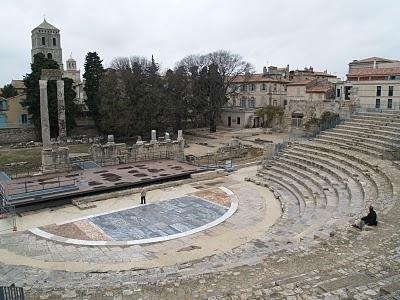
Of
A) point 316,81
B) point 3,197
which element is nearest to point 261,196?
point 3,197

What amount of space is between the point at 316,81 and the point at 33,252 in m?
48.4

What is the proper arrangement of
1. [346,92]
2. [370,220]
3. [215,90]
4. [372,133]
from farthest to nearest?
[215,90], [346,92], [372,133], [370,220]

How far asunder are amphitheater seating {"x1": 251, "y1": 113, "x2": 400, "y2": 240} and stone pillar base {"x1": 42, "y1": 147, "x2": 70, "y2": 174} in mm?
14162

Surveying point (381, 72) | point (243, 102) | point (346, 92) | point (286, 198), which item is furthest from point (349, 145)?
point (243, 102)

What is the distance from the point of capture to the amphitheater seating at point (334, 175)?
49.4ft

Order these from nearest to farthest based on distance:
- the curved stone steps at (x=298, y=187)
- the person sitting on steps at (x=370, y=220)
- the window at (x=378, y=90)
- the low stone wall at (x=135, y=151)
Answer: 1. the person sitting on steps at (x=370, y=220)
2. the curved stone steps at (x=298, y=187)
3. the low stone wall at (x=135, y=151)
4. the window at (x=378, y=90)

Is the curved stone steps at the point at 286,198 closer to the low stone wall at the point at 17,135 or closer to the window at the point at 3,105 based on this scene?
the low stone wall at the point at 17,135

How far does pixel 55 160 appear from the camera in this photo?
27359mm

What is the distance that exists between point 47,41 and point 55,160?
53585mm

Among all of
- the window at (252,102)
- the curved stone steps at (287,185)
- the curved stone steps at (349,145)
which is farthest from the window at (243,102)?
the curved stone steps at (287,185)

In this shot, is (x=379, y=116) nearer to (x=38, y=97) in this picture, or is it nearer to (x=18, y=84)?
(x=38, y=97)

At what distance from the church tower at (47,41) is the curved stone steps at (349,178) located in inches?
2361

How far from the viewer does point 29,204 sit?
1967 cm

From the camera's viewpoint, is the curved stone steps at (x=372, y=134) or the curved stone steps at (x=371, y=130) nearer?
the curved stone steps at (x=372, y=134)
